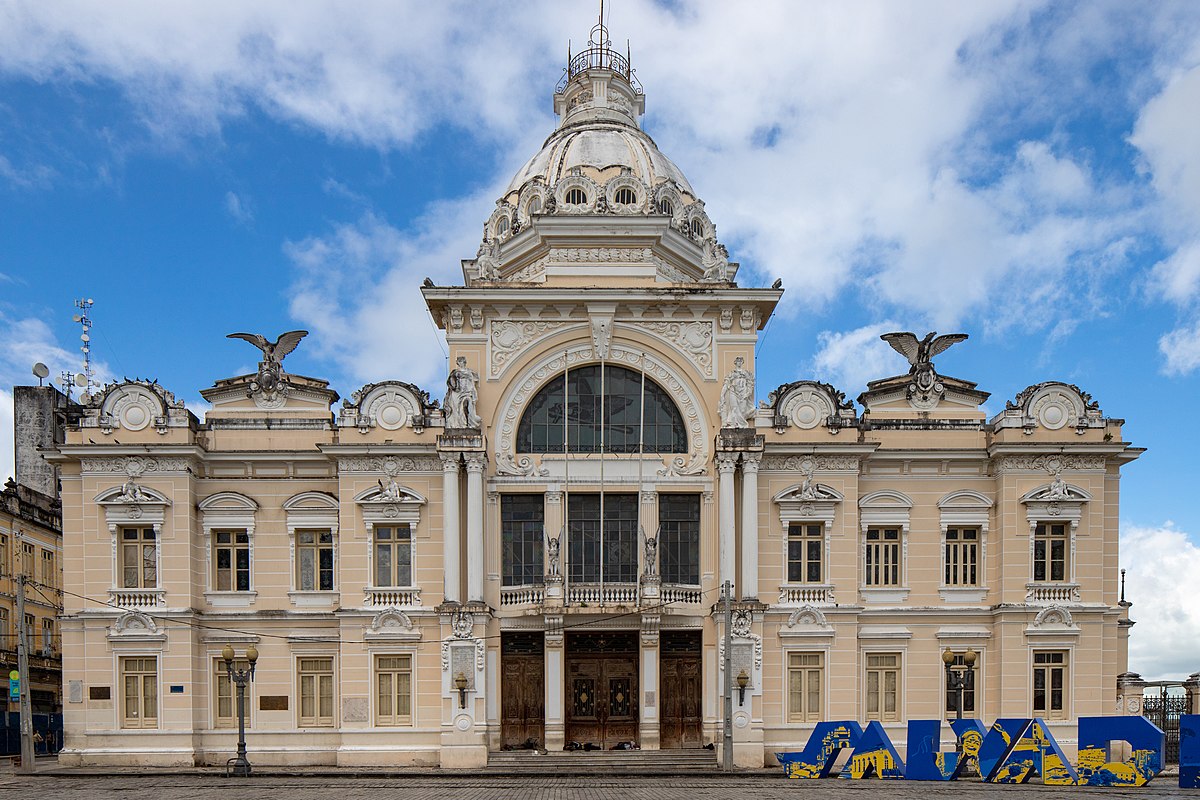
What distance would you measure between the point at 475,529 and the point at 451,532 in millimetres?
745

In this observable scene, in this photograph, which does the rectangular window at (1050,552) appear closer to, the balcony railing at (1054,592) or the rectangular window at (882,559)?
the balcony railing at (1054,592)

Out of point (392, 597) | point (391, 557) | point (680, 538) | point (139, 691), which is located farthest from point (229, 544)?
point (680, 538)

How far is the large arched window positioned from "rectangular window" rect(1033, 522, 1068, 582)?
1169 cm

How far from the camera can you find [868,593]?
3503cm

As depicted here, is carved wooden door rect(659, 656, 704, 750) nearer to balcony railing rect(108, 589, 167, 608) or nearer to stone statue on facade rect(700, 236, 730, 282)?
stone statue on facade rect(700, 236, 730, 282)

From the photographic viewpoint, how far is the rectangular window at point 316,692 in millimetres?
34500

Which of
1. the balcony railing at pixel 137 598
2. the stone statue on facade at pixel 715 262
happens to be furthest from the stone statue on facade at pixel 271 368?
the stone statue on facade at pixel 715 262

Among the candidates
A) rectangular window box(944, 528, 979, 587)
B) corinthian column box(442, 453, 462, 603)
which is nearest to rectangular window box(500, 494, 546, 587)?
corinthian column box(442, 453, 462, 603)

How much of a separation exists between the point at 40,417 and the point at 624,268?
31.1 m

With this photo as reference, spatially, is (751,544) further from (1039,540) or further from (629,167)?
(629,167)

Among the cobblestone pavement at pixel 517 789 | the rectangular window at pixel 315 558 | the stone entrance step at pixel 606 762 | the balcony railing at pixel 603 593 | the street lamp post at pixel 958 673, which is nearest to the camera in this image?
the cobblestone pavement at pixel 517 789

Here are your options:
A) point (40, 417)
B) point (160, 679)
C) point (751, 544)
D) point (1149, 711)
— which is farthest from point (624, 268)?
point (40, 417)

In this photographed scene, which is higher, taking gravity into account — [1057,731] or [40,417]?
[40,417]

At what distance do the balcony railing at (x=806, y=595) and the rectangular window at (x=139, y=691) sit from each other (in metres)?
19.8
